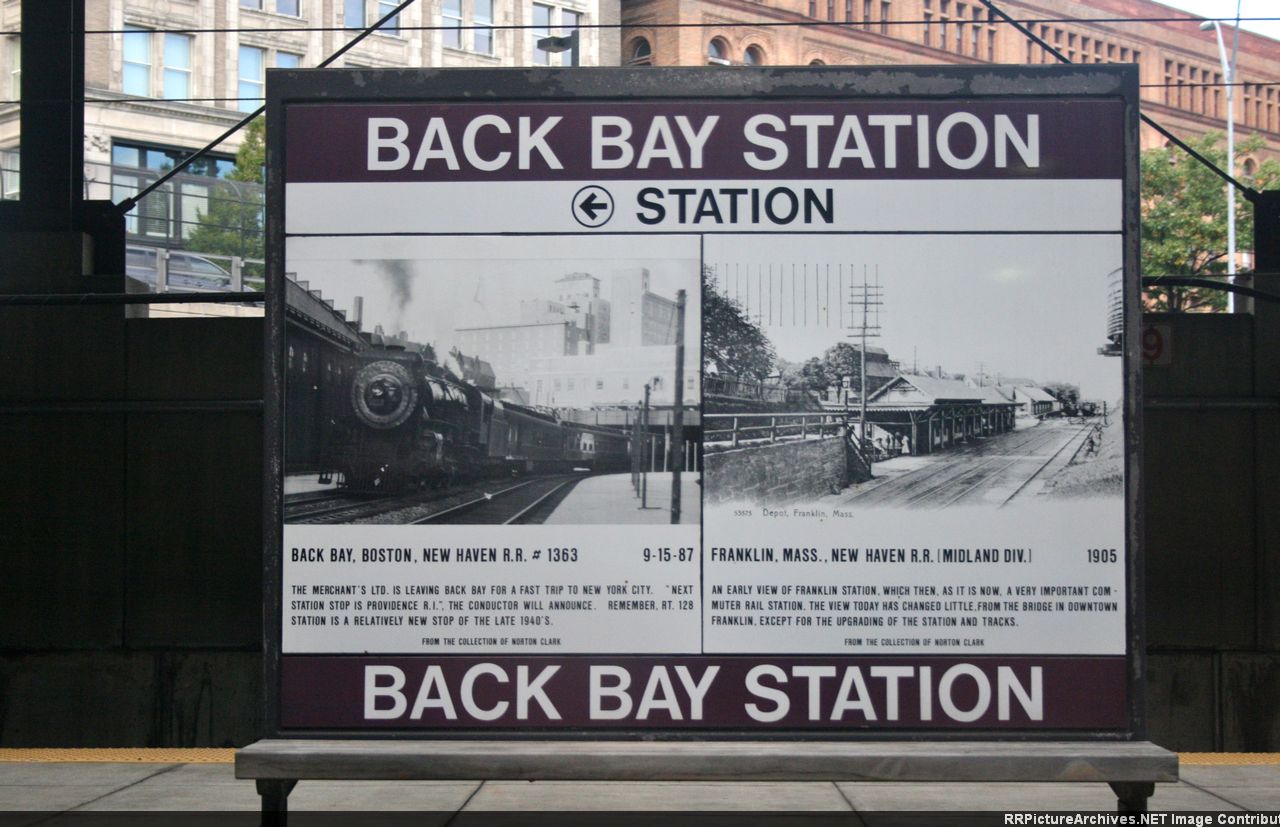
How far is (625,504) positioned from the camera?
5453 mm

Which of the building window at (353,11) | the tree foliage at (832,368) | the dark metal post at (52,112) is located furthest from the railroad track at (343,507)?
the building window at (353,11)

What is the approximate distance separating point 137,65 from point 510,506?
4512 cm

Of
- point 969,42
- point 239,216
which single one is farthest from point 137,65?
point 969,42

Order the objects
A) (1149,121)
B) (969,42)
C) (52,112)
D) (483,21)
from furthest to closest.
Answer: (969,42)
(483,21)
(52,112)
(1149,121)

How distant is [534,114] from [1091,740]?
3.01m

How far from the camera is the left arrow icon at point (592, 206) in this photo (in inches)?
217

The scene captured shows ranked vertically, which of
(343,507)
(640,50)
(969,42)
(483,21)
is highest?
(969,42)

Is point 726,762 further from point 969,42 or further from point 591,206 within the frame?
point 969,42

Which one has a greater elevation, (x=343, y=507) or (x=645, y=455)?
(x=645, y=455)

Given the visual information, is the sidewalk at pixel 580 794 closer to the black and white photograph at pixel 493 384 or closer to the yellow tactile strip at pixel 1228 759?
the yellow tactile strip at pixel 1228 759

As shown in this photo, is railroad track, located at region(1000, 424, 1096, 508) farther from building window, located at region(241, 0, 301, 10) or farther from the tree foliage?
building window, located at region(241, 0, 301, 10)

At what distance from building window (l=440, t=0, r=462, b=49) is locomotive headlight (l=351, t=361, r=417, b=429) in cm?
4746

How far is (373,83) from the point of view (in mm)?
5570

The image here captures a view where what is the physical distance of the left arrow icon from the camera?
551 cm
